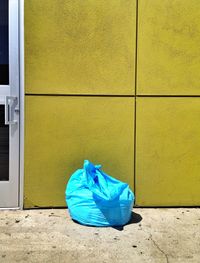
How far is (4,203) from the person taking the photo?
4047mm

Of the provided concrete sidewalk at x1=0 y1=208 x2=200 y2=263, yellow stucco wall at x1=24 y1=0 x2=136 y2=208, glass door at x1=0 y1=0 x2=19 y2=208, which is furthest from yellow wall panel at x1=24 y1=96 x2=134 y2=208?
concrete sidewalk at x1=0 y1=208 x2=200 y2=263

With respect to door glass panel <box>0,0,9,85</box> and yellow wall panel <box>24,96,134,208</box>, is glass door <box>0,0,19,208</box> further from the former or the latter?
yellow wall panel <box>24,96,134,208</box>

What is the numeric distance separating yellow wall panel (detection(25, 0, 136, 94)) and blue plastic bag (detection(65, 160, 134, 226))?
866mm

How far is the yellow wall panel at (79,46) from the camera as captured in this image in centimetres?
391

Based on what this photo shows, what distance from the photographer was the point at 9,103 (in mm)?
3875

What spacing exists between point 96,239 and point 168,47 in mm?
2067

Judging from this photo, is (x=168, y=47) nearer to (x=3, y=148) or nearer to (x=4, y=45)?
(x=4, y=45)

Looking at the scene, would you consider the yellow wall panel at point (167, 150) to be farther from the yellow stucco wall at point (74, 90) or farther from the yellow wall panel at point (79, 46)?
the yellow wall panel at point (79, 46)

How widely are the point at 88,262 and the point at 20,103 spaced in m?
1.75

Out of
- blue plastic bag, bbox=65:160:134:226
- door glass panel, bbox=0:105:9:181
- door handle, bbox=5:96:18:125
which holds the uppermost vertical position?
door handle, bbox=5:96:18:125

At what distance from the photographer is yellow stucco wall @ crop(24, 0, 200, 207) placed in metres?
3.94

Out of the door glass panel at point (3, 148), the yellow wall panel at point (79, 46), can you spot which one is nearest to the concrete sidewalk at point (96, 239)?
the door glass panel at point (3, 148)

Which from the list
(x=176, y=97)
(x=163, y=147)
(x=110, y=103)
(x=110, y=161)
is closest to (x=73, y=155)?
(x=110, y=161)

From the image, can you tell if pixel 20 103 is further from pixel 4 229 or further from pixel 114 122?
pixel 4 229
